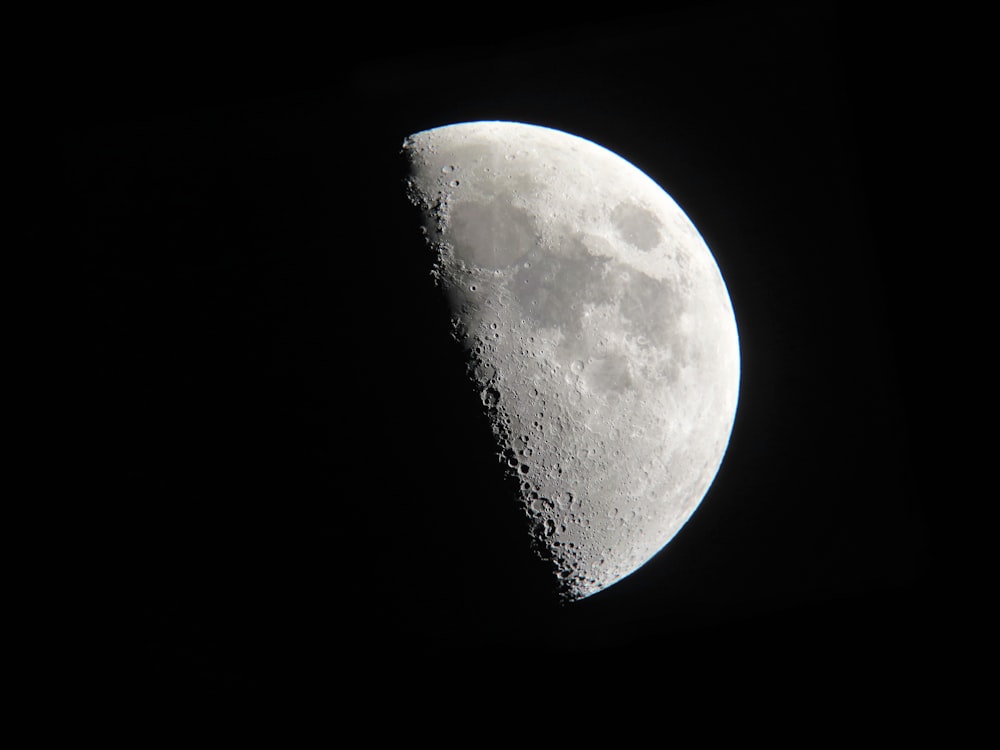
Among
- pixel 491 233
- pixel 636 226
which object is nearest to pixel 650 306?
pixel 636 226

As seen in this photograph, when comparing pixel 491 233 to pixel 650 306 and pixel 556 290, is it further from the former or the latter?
pixel 650 306

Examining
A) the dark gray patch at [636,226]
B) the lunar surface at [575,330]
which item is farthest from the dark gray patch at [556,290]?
the dark gray patch at [636,226]

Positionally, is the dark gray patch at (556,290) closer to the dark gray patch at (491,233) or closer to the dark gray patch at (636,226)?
the dark gray patch at (491,233)

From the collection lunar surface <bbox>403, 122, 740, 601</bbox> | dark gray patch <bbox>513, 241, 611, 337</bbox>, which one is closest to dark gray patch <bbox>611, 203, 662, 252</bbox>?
lunar surface <bbox>403, 122, 740, 601</bbox>

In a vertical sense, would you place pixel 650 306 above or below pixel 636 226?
below

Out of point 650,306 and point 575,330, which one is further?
point 650,306

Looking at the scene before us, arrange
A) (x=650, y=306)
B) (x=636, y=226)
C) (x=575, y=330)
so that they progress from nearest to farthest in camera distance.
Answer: (x=575, y=330) < (x=650, y=306) < (x=636, y=226)

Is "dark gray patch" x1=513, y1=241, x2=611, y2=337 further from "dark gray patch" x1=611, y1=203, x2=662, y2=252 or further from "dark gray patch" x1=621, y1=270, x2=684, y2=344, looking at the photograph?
"dark gray patch" x1=611, y1=203, x2=662, y2=252

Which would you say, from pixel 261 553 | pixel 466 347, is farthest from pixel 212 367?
pixel 466 347
